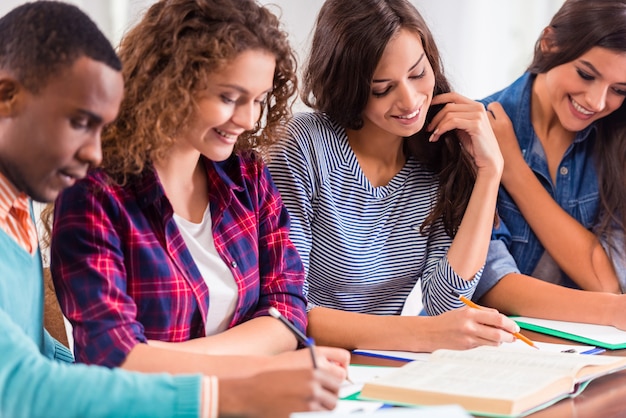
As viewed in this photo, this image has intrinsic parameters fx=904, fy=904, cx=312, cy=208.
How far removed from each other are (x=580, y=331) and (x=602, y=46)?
2.16 feet

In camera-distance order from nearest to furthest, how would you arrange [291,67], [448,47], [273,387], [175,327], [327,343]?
[273,387]
[175,327]
[291,67]
[327,343]
[448,47]

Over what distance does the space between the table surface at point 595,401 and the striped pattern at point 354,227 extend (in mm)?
385

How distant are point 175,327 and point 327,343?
37 cm

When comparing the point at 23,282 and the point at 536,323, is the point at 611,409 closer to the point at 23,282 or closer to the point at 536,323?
the point at 536,323

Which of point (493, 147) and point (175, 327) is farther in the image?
point (493, 147)

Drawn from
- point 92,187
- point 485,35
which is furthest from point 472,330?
point 485,35

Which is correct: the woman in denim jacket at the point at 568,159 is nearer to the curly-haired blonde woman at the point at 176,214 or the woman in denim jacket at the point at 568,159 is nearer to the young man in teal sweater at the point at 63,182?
the curly-haired blonde woman at the point at 176,214

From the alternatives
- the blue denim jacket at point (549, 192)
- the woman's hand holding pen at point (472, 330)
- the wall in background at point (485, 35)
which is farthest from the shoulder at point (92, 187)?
the wall in background at point (485, 35)

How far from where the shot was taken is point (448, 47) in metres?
3.59

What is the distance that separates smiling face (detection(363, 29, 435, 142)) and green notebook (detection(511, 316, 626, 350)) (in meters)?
0.47

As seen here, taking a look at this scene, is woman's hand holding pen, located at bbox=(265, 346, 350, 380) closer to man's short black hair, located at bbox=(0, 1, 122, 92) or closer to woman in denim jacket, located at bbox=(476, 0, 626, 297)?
man's short black hair, located at bbox=(0, 1, 122, 92)

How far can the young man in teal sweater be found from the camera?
3.58ft

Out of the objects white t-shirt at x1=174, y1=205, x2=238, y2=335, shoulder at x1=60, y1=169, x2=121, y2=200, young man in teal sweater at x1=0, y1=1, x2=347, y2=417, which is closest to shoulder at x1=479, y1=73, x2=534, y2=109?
white t-shirt at x1=174, y1=205, x2=238, y2=335

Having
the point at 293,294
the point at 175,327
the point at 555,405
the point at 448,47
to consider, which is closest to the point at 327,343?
the point at 293,294
